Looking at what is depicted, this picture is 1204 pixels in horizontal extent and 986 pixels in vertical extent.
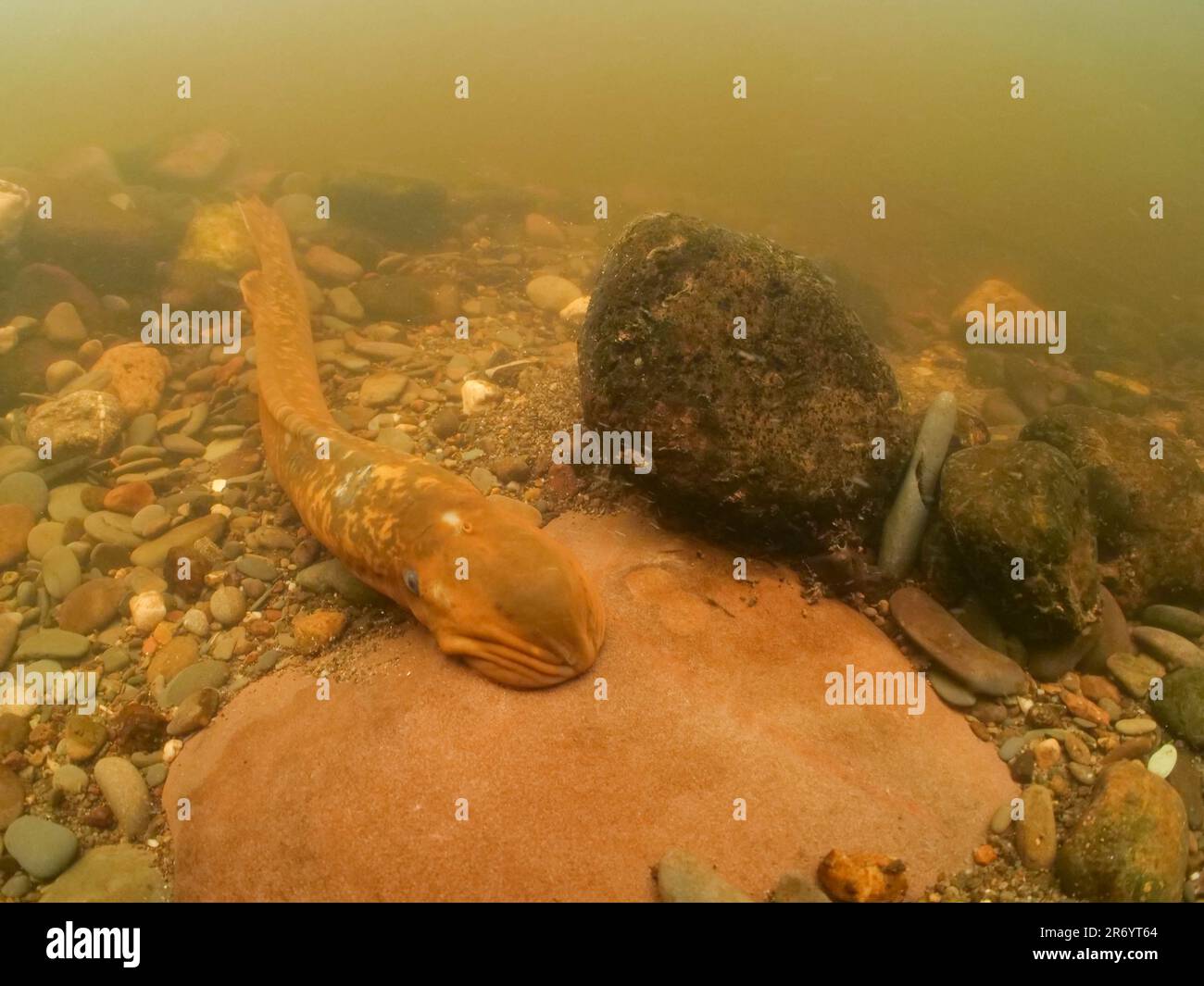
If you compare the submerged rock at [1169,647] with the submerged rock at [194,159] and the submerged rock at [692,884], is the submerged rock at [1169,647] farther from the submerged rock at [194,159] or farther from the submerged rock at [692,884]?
the submerged rock at [194,159]

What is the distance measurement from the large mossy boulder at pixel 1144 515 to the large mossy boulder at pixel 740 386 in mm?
1562

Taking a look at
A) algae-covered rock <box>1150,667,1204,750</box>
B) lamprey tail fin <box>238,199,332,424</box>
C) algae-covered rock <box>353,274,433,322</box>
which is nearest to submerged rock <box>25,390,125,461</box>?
lamprey tail fin <box>238,199,332,424</box>

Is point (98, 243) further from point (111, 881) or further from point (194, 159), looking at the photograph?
point (111, 881)

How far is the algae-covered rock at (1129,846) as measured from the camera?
290 centimetres

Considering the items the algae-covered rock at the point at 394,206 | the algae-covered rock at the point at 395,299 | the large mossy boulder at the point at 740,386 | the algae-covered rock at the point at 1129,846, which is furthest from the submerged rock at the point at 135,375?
the algae-covered rock at the point at 1129,846

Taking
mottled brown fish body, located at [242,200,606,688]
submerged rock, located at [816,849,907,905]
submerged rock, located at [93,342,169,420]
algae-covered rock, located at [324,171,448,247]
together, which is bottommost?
submerged rock, located at [816,849,907,905]

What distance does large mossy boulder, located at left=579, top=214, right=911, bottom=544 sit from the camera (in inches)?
159

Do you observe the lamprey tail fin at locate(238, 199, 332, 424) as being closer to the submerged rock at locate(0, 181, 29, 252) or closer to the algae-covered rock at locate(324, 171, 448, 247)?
the algae-covered rock at locate(324, 171, 448, 247)

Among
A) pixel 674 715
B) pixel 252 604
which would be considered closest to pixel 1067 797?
pixel 674 715

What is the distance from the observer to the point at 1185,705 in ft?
12.2

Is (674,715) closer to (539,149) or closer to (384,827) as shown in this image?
(384,827)

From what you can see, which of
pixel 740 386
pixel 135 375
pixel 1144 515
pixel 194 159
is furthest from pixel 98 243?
pixel 1144 515

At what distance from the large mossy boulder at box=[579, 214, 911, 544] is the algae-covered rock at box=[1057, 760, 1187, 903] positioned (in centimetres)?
187

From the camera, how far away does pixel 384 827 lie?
305cm
